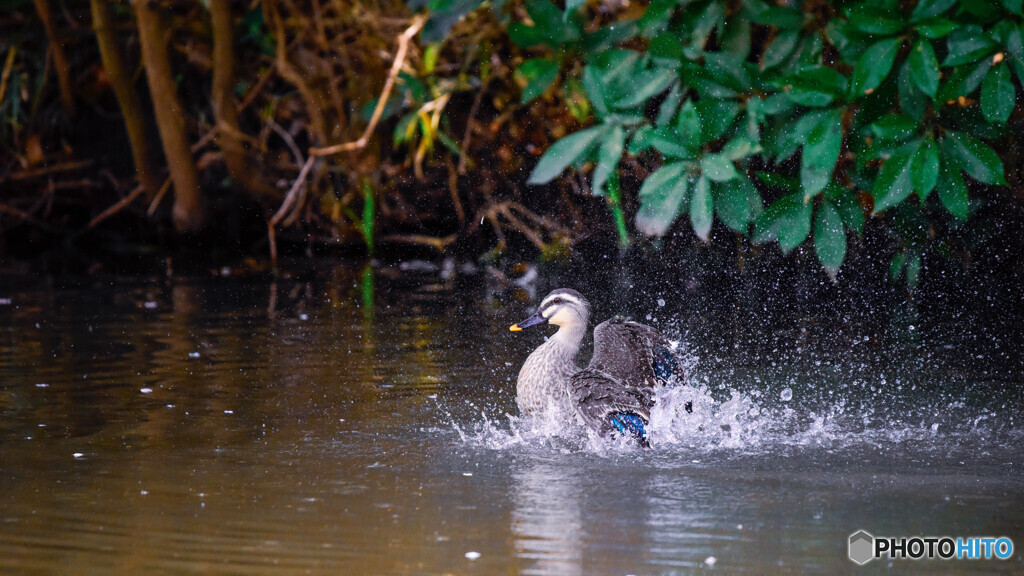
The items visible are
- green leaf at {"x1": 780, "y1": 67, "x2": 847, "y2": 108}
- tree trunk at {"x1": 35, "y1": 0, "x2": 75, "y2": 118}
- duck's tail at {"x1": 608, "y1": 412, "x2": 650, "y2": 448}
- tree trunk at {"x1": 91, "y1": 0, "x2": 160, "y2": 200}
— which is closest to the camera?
green leaf at {"x1": 780, "y1": 67, "x2": 847, "y2": 108}

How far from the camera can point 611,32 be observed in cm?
319

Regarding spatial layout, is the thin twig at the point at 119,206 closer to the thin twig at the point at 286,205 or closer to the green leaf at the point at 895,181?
the thin twig at the point at 286,205

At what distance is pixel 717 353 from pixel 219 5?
6585 mm

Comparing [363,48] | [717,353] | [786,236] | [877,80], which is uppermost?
[363,48]

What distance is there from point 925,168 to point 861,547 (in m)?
1.01

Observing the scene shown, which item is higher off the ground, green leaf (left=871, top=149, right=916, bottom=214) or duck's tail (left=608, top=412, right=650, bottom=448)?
green leaf (left=871, top=149, right=916, bottom=214)

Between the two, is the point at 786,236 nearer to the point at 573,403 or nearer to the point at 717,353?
the point at 573,403

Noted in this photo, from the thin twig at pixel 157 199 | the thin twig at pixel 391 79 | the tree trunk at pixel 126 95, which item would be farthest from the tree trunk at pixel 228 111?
the thin twig at pixel 391 79

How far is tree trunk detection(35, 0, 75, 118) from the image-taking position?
1158cm

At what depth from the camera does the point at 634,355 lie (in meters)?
4.82

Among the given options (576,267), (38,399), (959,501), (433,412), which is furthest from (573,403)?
(576,267)

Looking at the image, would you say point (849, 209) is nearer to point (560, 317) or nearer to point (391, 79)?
point (560, 317)

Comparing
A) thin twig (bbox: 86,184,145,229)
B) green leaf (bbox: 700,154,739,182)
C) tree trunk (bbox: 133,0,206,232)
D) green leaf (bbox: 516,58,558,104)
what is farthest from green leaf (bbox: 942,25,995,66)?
thin twig (bbox: 86,184,145,229)

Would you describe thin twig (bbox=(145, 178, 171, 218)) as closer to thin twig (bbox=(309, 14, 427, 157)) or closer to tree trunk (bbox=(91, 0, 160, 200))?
tree trunk (bbox=(91, 0, 160, 200))
